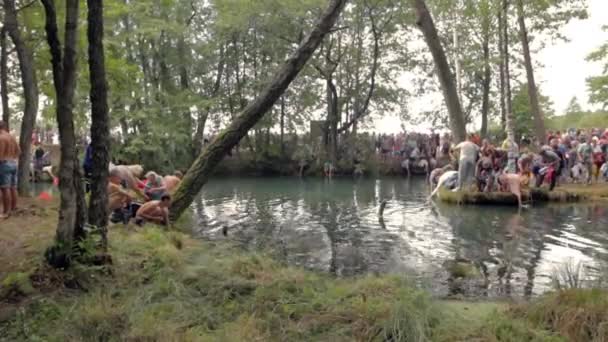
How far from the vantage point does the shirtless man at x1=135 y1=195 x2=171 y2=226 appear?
9.88 meters

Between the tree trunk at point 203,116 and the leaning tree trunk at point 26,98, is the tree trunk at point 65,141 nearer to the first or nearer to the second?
the leaning tree trunk at point 26,98

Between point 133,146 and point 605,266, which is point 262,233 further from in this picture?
point 133,146

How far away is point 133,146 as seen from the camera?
26406mm

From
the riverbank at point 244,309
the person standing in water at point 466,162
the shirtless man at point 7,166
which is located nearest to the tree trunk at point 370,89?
the person standing in water at point 466,162

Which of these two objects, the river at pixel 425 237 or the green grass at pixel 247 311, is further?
the river at pixel 425 237

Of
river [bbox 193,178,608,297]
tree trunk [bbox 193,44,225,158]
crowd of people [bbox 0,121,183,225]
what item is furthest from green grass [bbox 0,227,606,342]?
tree trunk [bbox 193,44,225,158]

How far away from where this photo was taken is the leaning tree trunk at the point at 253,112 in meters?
7.99

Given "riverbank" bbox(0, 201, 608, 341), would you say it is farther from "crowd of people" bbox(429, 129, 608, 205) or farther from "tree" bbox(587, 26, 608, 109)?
"tree" bbox(587, 26, 608, 109)

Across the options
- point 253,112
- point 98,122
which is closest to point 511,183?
point 253,112

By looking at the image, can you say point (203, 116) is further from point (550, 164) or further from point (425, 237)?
point (425, 237)

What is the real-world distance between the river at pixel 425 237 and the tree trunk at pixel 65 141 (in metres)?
3.70

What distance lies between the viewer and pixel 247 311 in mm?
4961

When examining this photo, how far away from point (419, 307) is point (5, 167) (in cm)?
781

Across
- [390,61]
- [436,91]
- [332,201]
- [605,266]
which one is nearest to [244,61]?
[390,61]
